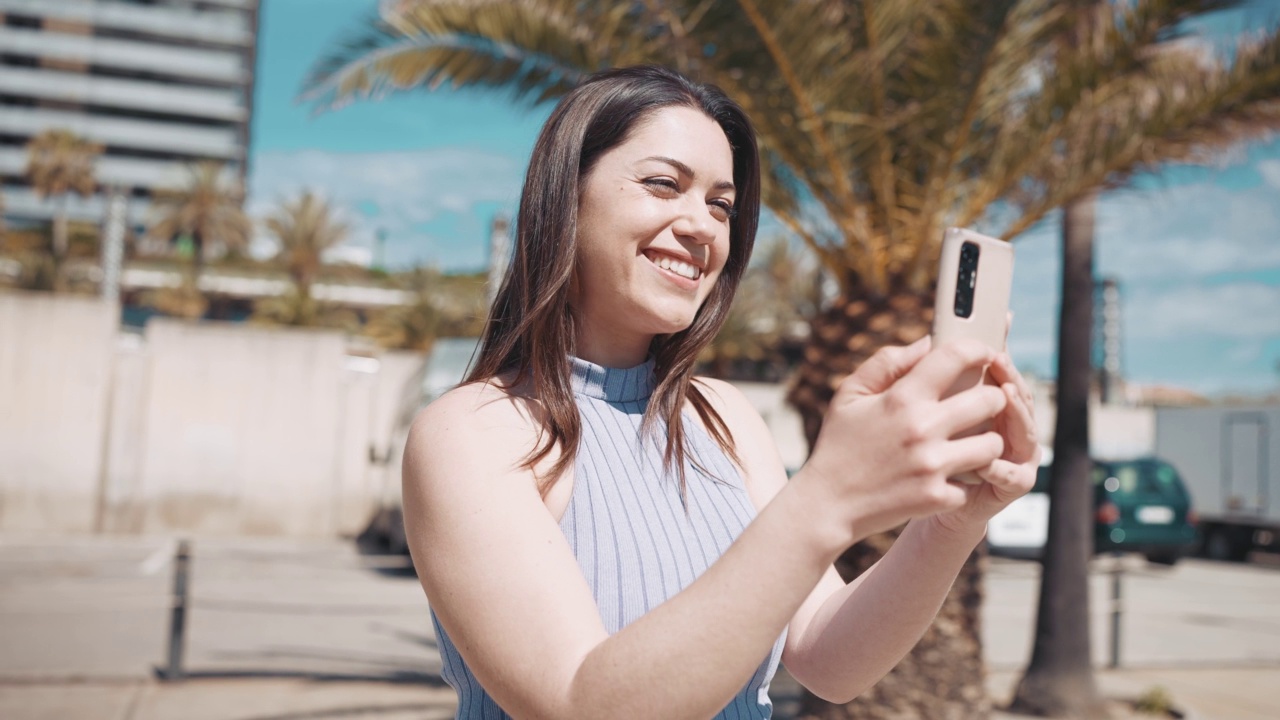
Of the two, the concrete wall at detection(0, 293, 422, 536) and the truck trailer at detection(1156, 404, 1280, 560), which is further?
the truck trailer at detection(1156, 404, 1280, 560)

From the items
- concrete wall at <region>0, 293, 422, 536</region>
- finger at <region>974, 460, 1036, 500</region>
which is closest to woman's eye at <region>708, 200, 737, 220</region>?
finger at <region>974, 460, 1036, 500</region>

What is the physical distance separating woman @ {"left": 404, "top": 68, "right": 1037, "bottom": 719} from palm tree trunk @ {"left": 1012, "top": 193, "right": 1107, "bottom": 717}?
225 inches

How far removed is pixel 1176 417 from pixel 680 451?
2041 centimetres

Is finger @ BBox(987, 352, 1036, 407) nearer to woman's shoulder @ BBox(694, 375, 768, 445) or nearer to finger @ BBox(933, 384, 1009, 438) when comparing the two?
finger @ BBox(933, 384, 1009, 438)

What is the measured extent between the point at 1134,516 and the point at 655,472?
1568cm

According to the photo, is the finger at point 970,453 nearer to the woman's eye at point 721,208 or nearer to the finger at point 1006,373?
the finger at point 1006,373

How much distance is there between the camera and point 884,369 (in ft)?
2.92

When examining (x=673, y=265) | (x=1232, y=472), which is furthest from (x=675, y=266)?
(x=1232, y=472)

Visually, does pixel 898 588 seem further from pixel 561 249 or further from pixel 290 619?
pixel 290 619

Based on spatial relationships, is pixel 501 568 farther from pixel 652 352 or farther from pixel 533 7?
pixel 533 7

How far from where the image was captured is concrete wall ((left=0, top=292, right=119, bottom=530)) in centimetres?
1526

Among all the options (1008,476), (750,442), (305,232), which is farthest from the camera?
(305,232)

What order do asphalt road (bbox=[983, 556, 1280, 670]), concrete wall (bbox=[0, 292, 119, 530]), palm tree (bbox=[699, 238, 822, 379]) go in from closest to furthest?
1. asphalt road (bbox=[983, 556, 1280, 670])
2. concrete wall (bbox=[0, 292, 119, 530])
3. palm tree (bbox=[699, 238, 822, 379])

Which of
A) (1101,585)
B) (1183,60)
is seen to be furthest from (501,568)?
(1101,585)
